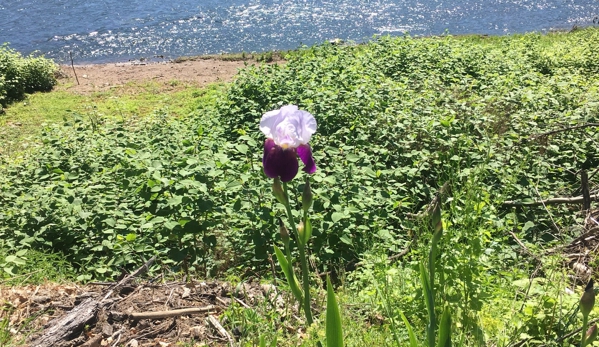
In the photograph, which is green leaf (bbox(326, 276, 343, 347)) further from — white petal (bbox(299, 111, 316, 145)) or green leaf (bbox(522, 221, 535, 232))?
green leaf (bbox(522, 221, 535, 232))

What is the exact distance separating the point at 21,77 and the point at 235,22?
9.46 m

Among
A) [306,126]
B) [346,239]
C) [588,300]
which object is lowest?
[346,239]

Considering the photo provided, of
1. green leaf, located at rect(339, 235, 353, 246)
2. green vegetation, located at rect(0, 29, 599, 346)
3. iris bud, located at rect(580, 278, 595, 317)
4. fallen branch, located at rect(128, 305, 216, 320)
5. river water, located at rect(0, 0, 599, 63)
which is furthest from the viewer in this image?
river water, located at rect(0, 0, 599, 63)

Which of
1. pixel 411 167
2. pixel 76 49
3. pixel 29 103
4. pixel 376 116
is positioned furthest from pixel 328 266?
pixel 76 49

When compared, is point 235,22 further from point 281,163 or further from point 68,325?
point 281,163

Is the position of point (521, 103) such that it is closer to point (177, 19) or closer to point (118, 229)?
point (118, 229)

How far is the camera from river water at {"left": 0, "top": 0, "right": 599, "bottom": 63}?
16.2 metres

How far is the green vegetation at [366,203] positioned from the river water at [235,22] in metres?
10.8

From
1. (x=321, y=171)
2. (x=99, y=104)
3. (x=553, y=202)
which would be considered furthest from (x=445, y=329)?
(x=99, y=104)

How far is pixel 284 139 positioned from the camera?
5.68 ft

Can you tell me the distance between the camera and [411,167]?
446 centimetres

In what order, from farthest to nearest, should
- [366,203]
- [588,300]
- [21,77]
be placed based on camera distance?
[21,77] < [366,203] < [588,300]

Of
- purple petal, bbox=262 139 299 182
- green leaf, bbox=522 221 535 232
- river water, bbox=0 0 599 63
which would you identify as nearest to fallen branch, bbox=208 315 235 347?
purple petal, bbox=262 139 299 182

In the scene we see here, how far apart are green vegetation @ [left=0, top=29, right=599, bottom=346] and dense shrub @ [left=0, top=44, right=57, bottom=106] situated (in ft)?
18.0
